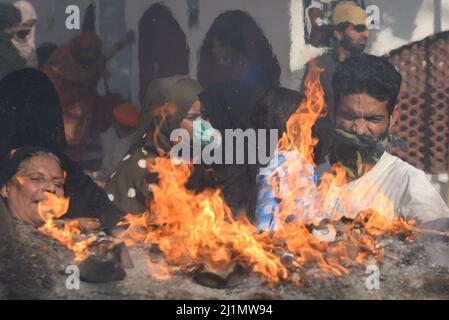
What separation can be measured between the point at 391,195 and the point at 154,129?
2536 millimetres

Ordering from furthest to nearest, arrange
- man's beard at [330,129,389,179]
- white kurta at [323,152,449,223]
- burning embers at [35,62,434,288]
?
man's beard at [330,129,389,179] → white kurta at [323,152,449,223] → burning embers at [35,62,434,288]

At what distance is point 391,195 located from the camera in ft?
26.8

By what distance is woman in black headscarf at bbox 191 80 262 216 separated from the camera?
27.0ft

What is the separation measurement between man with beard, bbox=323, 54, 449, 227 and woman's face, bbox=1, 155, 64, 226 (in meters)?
2.87

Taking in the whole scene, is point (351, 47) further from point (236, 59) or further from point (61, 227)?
point (61, 227)

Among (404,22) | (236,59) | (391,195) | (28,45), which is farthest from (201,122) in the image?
(404,22)

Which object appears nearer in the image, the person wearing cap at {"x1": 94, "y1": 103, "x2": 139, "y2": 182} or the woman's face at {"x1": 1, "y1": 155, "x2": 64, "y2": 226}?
the woman's face at {"x1": 1, "y1": 155, "x2": 64, "y2": 226}

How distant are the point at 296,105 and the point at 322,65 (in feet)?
1.64

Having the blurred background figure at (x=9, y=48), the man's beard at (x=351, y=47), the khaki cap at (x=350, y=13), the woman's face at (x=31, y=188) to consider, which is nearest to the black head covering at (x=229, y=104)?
the man's beard at (x=351, y=47)

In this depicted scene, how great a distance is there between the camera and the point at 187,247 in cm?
781

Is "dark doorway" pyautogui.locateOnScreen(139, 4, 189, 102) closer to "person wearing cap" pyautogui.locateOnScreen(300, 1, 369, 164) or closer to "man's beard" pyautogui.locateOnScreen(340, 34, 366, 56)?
"person wearing cap" pyautogui.locateOnScreen(300, 1, 369, 164)

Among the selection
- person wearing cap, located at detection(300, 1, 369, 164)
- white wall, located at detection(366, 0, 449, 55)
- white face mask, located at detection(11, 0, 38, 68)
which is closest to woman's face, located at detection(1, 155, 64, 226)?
white face mask, located at detection(11, 0, 38, 68)

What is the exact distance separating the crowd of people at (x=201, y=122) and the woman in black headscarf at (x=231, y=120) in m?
0.01
